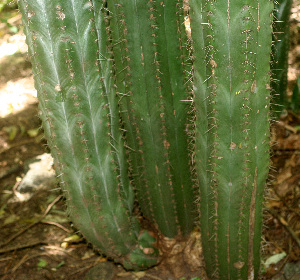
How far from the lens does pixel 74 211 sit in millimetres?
2154

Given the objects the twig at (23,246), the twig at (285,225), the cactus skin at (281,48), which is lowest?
the twig at (285,225)

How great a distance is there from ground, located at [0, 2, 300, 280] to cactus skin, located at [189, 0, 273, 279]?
10.0 inches

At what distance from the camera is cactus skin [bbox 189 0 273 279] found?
1475 millimetres

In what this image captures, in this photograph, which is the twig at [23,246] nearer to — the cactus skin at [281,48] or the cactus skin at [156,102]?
the cactus skin at [156,102]

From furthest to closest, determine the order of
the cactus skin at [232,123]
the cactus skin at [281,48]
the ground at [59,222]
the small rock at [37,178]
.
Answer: the small rock at [37,178]
the cactus skin at [281,48]
the ground at [59,222]
the cactus skin at [232,123]

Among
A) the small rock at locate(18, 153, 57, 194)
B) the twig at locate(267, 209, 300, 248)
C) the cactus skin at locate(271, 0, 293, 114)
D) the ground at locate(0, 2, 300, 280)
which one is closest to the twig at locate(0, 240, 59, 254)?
the ground at locate(0, 2, 300, 280)

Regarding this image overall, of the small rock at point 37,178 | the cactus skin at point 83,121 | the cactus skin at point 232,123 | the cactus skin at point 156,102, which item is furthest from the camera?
the small rock at point 37,178

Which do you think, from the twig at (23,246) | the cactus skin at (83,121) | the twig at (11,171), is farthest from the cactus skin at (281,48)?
the twig at (11,171)

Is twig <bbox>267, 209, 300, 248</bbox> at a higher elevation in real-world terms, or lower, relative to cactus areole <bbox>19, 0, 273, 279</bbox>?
lower

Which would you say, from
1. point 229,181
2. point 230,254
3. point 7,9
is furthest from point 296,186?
point 7,9

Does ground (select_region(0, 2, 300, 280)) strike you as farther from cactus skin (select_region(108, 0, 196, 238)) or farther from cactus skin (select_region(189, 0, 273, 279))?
cactus skin (select_region(108, 0, 196, 238))

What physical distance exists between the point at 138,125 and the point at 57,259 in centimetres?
105

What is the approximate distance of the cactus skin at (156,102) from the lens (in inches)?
74.5

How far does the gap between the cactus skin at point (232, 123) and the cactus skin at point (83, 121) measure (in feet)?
1.47
